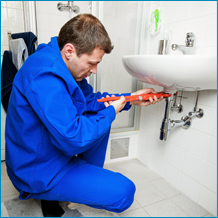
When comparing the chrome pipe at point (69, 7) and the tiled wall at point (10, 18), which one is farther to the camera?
the chrome pipe at point (69, 7)

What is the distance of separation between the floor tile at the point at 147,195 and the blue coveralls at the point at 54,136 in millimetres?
291

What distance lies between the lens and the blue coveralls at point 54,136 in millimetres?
671

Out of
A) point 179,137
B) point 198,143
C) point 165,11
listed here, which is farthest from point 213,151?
point 165,11

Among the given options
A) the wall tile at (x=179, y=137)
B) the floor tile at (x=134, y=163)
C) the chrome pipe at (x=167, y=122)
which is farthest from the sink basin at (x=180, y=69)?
the floor tile at (x=134, y=163)

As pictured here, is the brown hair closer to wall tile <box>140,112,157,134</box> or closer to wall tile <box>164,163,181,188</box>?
wall tile <box>140,112,157,134</box>

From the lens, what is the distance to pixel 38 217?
96 centimetres

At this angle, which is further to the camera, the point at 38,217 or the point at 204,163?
the point at 204,163

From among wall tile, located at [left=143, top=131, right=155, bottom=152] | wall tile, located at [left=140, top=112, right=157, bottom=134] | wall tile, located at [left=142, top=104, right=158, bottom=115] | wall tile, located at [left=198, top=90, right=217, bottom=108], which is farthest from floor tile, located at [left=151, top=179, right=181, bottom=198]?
wall tile, located at [left=198, top=90, right=217, bottom=108]

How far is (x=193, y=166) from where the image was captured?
1.14 metres

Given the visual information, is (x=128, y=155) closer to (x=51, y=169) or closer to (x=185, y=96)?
(x=185, y=96)

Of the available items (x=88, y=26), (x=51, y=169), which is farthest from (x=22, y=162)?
(x=88, y=26)

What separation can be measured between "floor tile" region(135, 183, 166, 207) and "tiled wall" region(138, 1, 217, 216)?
0.16 metres

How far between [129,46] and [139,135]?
0.75 metres

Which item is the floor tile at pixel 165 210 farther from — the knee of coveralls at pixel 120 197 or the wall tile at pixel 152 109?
the wall tile at pixel 152 109
